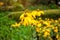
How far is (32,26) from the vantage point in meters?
5.60

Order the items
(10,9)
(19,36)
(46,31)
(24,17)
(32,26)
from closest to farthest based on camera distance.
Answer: (24,17) < (19,36) < (32,26) < (46,31) < (10,9)

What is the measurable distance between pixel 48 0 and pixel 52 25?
10.3m

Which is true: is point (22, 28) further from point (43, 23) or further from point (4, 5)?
point (4, 5)

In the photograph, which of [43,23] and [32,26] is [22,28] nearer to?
[32,26]

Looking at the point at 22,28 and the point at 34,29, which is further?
the point at 34,29

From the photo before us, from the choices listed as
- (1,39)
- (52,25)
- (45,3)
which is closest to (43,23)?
(52,25)

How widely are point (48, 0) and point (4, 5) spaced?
24.4ft

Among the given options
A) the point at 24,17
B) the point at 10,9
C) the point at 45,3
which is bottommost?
the point at 45,3

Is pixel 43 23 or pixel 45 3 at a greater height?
pixel 43 23

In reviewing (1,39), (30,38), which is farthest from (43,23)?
(1,39)

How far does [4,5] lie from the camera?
31.9 feet

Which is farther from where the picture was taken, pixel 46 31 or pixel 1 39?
pixel 46 31

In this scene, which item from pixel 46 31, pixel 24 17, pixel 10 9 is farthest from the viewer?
pixel 10 9

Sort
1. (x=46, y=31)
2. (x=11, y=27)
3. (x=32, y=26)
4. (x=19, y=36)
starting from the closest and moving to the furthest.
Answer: (x=19, y=36), (x=11, y=27), (x=32, y=26), (x=46, y=31)
